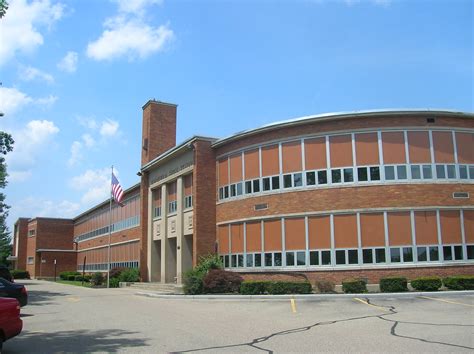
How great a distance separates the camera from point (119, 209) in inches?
2034

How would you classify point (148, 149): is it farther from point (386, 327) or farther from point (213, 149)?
point (386, 327)

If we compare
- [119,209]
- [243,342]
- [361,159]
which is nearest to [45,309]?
[243,342]

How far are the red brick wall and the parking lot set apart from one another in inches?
390

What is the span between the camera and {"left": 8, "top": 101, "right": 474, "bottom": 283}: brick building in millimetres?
24547

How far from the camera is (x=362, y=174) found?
25438 millimetres

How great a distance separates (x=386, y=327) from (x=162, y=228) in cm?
2633

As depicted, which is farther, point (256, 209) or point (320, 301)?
point (256, 209)

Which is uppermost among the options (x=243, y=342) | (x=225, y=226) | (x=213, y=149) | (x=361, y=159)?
(x=213, y=149)

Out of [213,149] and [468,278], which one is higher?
[213,149]

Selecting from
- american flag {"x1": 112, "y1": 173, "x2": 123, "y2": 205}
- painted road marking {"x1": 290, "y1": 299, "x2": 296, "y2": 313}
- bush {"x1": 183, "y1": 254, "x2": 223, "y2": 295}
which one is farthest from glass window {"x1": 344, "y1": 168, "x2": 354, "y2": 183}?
american flag {"x1": 112, "y1": 173, "x2": 123, "y2": 205}

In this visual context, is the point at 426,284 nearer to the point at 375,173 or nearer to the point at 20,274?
the point at 375,173

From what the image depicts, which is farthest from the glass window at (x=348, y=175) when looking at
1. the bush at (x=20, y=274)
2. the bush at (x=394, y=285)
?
the bush at (x=20, y=274)

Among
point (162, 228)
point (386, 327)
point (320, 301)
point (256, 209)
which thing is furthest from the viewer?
point (162, 228)

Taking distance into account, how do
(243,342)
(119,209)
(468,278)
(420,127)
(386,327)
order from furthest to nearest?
(119,209) < (420,127) < (468,278) < (386,327) < (243,342)
